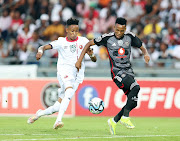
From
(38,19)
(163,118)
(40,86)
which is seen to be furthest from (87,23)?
(163,118)

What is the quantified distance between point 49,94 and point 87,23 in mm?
4736

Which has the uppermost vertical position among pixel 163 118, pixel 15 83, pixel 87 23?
pixel 87 23

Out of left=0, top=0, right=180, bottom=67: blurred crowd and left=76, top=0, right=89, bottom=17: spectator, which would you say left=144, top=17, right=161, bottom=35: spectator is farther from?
left=76, top=0, right=89, bottom=17: spectator

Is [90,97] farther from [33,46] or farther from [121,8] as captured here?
[121,8]

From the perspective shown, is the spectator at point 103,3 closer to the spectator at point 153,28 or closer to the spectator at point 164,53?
the spectator at point 153,28

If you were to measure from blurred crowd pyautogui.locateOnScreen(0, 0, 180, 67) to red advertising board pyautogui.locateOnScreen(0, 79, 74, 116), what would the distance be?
2.18 m

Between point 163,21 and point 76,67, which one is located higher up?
point 163,21

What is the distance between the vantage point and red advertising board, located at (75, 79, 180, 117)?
1622cm

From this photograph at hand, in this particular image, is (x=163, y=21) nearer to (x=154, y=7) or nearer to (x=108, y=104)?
(x=154, y=7)

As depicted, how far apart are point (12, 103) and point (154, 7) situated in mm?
7459

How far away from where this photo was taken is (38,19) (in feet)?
70.0

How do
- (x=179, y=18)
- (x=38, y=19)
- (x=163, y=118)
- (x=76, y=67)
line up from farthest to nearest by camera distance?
(x=38, y=19)
(x=179, y=18)
(x=163, y=118)
(x=76, y=67)

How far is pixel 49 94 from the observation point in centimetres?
1644

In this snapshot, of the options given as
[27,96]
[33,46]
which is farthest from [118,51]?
[33,46]
